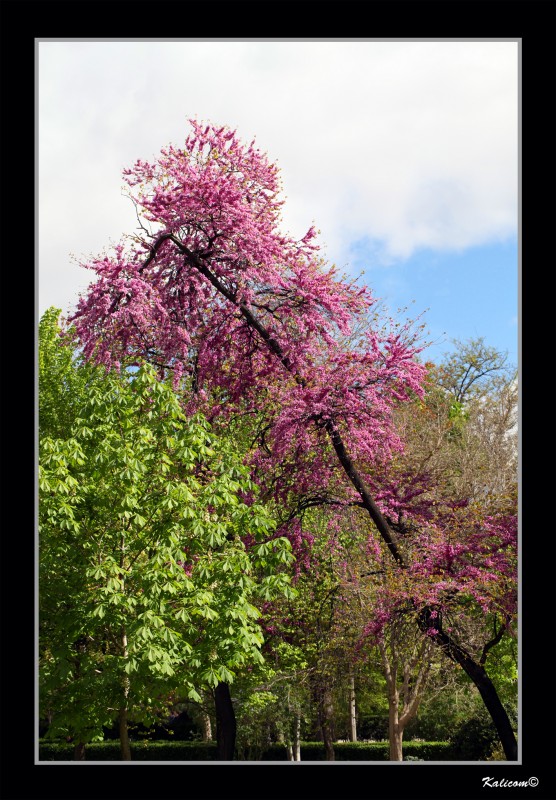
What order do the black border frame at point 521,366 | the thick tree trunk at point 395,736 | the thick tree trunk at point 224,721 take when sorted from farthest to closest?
the thick tree trunk at point 395,736 < the thick tree trunk at point 224,721 < the black border frame at point 521,366

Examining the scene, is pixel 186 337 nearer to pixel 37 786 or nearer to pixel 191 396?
pixel 191 396

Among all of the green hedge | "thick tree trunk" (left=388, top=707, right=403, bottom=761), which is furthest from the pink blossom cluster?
the green hedge

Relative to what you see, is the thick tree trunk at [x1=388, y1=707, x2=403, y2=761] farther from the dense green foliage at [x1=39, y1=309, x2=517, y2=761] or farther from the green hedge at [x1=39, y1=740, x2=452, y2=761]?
the green hedge at [x1=39, y1=740, x2=452, y2=761]

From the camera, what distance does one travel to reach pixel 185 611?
1047 cm

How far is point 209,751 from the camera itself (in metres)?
29.2

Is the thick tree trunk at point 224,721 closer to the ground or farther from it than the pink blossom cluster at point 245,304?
closer to the ground

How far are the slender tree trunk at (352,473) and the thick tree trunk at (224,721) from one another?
6790 millimetres

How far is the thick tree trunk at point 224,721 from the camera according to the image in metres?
17.9

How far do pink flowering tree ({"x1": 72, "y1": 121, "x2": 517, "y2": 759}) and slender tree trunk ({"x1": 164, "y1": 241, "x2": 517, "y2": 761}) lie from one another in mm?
22

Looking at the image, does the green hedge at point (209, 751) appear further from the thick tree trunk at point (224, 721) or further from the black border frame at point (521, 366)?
the black border frame at point (521, 366)

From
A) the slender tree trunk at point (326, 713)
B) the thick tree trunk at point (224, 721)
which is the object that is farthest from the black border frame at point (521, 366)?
the slender tree trunk at point (326, 713)
